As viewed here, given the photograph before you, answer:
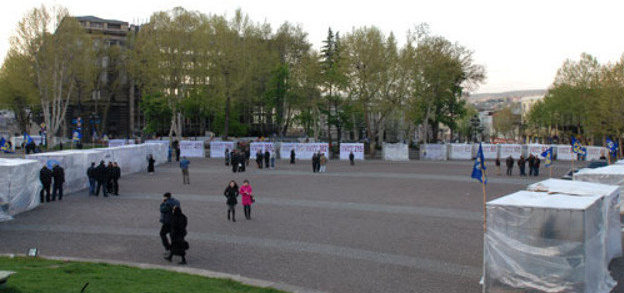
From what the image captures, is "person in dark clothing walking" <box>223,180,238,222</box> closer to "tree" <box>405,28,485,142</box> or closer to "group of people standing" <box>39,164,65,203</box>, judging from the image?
"group of people standing" <box>39,164,65,203</box>

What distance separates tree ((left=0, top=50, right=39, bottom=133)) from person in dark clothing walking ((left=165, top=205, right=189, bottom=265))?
4235 centimetres

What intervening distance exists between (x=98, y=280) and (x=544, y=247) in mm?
7453

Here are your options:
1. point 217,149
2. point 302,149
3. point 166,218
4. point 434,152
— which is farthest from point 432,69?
point 166,218

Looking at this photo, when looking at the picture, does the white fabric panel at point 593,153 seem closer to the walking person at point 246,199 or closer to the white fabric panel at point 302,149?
the white fabric panel at point 302,149

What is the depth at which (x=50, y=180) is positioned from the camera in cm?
1944

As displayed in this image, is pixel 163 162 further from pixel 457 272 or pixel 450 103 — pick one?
pixel 450 103

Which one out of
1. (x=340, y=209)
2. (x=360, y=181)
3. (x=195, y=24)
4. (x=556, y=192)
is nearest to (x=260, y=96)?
(x=195, y=24)

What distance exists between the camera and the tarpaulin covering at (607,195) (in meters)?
10.8

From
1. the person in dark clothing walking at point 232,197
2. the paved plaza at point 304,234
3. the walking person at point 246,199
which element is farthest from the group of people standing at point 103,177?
the walking person at point 246,199

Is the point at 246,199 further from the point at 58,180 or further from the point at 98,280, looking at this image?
the point at 58,180

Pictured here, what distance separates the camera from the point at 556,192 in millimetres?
10906

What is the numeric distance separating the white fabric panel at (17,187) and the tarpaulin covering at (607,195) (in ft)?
49.6

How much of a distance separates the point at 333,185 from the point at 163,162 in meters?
18.5

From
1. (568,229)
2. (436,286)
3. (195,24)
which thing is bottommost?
(436,286)
